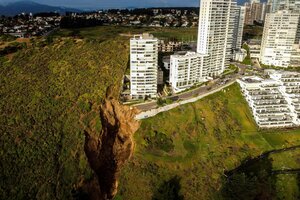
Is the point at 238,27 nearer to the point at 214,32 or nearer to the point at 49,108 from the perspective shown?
the point at 214,32

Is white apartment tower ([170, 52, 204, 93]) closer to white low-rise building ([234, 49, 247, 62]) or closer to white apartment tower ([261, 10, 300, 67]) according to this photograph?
white low-rise building ([234, 49, 247, 62])

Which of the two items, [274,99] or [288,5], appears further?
[288,5]

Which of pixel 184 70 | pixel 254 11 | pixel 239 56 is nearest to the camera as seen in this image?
pixel 184 70

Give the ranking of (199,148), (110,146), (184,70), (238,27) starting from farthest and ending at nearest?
(238,27), (184,70), (110,146), (199,148)

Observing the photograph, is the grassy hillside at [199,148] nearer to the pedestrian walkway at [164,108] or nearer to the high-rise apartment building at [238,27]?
the pedestrian walkway at [164,108]

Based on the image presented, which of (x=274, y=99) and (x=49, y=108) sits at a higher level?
(x=49, y=108)

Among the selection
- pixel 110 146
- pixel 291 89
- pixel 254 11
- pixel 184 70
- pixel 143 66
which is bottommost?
pixel 110 146

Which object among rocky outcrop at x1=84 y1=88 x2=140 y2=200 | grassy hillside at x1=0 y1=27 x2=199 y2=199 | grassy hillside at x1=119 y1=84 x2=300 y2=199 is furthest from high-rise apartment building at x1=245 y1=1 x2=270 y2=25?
rocky outcrop at x1=84 y1=88 x2=140 y2=200

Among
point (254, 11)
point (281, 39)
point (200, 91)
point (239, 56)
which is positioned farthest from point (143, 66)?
point (254, 11)
